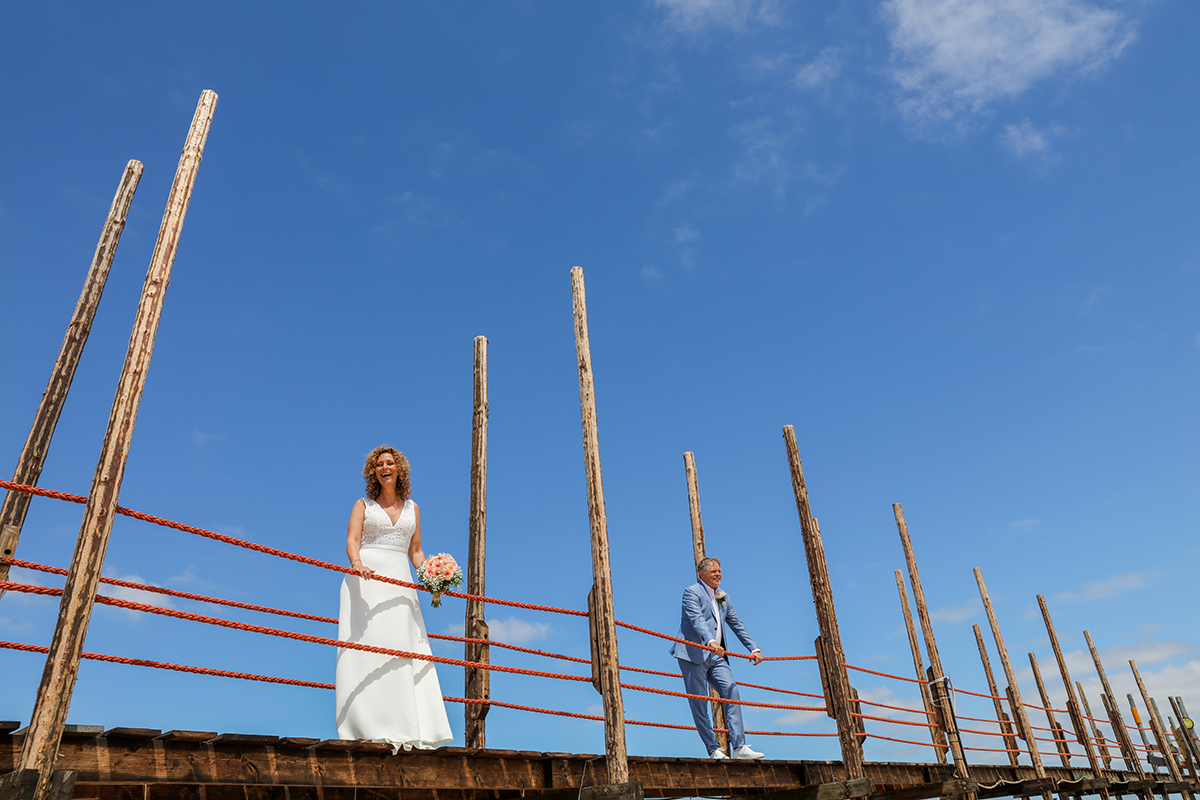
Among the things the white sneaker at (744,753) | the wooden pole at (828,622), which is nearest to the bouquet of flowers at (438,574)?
the white sneaker at (744,753)

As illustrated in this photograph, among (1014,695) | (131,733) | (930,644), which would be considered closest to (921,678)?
(930,644)

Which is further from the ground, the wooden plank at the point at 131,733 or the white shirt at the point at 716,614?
the white shirt at the point at 716,614

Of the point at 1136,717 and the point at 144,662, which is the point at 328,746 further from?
the point at 1136,717

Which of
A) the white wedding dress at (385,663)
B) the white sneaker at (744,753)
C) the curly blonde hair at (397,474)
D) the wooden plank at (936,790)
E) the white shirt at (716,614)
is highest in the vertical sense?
the curly blonde hair at (397,474)

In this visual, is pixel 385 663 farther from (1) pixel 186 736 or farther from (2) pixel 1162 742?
(2) pixel 1162 742

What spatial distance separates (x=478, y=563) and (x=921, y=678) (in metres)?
8.69

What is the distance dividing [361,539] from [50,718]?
105 inches

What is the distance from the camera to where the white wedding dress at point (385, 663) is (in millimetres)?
5336

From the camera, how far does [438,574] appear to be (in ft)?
19.3

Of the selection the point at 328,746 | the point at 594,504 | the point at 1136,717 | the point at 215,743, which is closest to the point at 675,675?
the point at 594,504

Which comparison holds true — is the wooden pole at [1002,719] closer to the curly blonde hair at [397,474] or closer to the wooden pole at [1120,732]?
the wooden pole at [1120,732]

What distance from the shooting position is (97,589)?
360 cm

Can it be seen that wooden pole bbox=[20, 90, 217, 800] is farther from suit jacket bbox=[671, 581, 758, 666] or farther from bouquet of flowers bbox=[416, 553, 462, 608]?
suit jacket bbox=[671, 581, 758, 666]

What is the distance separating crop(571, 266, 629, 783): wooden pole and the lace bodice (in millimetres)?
1384
